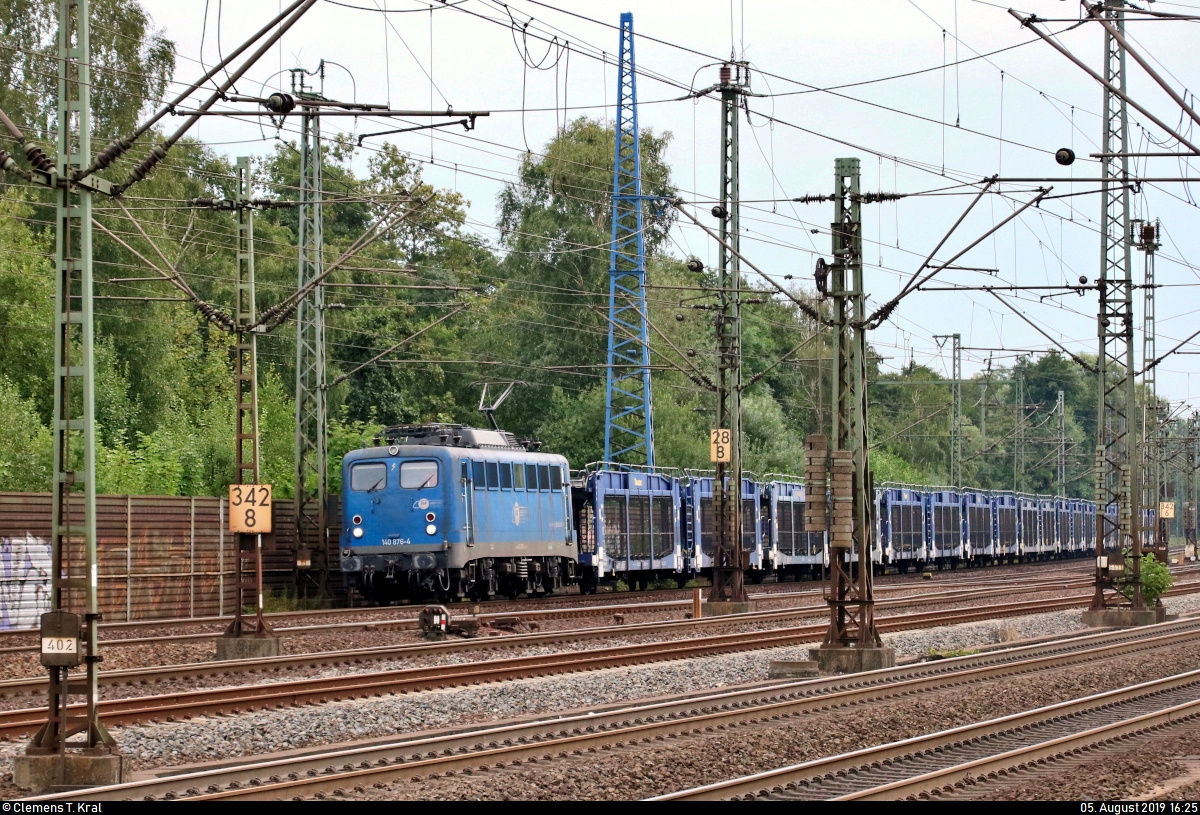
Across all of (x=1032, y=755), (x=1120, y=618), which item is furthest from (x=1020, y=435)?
(x=1032, y=755)

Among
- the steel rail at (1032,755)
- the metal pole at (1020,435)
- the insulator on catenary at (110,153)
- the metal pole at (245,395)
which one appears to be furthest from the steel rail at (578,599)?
the steel rail at (1032,755)

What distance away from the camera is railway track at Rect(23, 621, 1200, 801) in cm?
1179

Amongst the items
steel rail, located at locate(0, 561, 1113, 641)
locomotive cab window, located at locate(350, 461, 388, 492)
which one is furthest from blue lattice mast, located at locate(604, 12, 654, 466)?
locomotive cab window, located at locate(350, 461, 388, 492)

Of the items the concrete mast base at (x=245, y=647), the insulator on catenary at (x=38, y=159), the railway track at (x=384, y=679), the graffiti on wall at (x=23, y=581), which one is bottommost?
the railway track at (x=384, y=679)

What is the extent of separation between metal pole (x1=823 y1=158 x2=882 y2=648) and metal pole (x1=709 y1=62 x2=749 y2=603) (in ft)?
27.9

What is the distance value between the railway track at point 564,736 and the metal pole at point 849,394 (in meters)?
1.15

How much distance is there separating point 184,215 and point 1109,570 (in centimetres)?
3071

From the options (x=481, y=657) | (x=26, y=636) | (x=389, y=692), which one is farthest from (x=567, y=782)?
(x=26, y=636)

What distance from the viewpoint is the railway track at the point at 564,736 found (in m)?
11.8

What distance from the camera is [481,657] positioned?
22703mm

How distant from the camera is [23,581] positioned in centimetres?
2864

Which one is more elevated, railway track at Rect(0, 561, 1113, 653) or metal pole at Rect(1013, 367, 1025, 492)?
metal pole at Rect(1013, 367, 1025, 492)

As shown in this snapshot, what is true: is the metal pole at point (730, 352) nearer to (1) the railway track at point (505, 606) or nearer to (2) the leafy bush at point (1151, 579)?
(1) the railway track at point (505, 606)

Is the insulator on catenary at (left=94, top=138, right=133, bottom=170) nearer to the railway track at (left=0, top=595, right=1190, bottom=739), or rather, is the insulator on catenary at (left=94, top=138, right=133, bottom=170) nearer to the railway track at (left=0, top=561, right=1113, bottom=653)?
the railway track at (left=0, top=595, right=1190, bottom=739)
